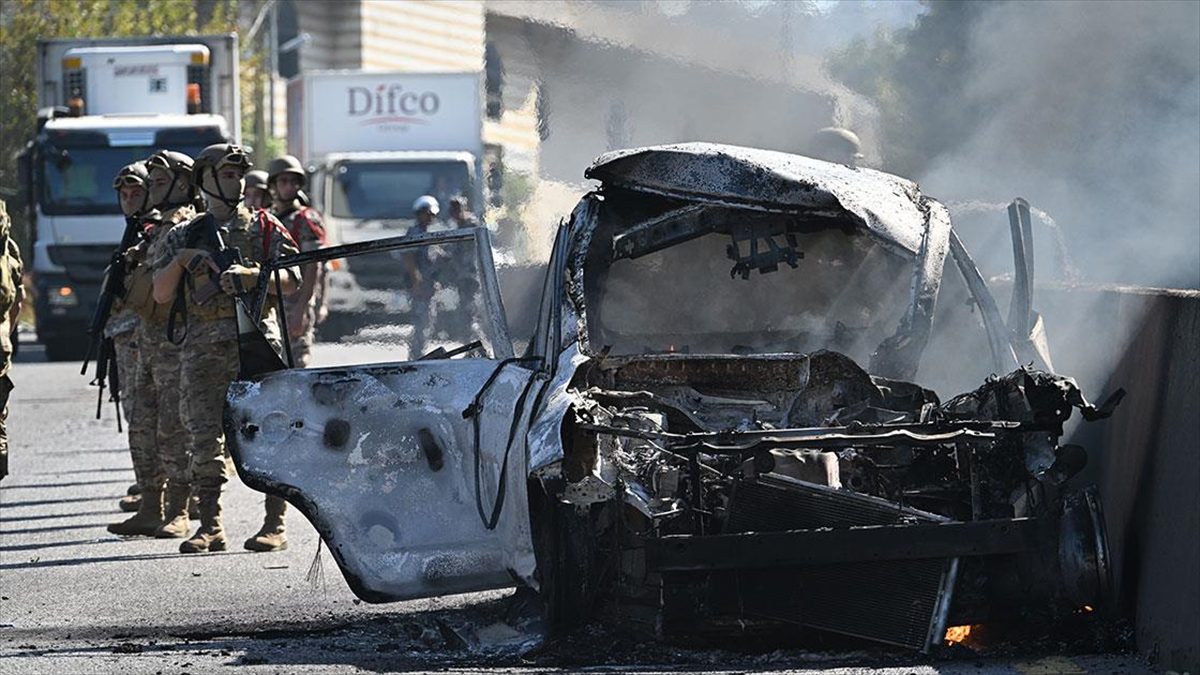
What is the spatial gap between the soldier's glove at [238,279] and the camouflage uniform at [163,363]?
681 mm

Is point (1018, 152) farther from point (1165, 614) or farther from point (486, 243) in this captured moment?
point (1165, 614)

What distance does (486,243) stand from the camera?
786 centimetres

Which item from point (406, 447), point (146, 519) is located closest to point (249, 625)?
point (406, 447)

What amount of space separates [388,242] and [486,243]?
1.31ft

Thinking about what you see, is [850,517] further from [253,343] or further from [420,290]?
[420,290]

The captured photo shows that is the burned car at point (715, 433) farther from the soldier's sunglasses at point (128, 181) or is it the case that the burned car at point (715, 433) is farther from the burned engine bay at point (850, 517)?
the soldier's sunglasses at point (128, 181)

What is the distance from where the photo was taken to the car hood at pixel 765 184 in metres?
Result: 7.43

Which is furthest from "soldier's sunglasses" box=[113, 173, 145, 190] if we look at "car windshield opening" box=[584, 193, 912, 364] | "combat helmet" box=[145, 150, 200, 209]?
"car windshield opening" box=[584, 193, 912, 364]

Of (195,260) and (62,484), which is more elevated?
(195,260)

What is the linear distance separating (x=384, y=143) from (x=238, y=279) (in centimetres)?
1639

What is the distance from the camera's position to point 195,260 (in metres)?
9.65

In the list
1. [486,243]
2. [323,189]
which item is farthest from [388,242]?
[323,189]

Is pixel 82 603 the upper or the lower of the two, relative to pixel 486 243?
lower

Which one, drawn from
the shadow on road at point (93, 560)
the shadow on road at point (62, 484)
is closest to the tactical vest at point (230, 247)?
the shadow on road at point (93, 560)
